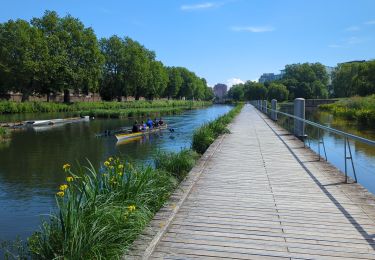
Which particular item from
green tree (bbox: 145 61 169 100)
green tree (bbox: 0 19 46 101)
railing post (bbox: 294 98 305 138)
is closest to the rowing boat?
railing post (bbox: 294 98 305 138)

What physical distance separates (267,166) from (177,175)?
7.91ft

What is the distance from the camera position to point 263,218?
6.01 m

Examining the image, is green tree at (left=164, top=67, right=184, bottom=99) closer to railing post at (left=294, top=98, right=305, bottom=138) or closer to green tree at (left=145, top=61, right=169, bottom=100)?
green tree at (left=145, top=61, right=169, bottom=100)

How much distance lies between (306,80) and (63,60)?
105 meters

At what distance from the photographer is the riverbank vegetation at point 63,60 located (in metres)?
60.5

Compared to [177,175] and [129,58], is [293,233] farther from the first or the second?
[129,58]

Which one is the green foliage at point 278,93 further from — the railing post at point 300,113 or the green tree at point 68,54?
the railing post at point 300,113

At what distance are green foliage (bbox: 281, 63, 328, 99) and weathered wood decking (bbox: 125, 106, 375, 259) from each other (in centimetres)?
12525

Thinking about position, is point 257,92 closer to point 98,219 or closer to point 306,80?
point 306,80

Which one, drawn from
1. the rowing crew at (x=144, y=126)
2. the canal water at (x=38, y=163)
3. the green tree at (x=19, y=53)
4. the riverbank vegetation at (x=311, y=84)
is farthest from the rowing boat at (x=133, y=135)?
the riverbank vegetation at (x=311, y=84)

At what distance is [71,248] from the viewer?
450 centimetres

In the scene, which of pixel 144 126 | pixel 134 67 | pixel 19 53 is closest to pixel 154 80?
pixel 134 67

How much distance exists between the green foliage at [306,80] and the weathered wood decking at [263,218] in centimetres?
12525

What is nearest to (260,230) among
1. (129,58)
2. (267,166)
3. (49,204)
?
(267,166)
